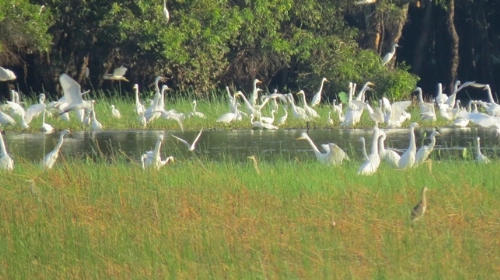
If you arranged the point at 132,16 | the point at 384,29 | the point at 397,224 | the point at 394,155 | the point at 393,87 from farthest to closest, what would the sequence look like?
1. the point at 384,29
2. the point at 393,87
3. the point at 132,16
4. the point at 394,155
5. the point at 397,224

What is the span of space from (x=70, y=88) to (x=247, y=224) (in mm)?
5864

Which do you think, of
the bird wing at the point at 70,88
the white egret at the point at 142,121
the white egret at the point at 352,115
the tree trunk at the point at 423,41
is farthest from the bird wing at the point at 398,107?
the tree trunk at the point at 423,41

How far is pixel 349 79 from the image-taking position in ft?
79.6

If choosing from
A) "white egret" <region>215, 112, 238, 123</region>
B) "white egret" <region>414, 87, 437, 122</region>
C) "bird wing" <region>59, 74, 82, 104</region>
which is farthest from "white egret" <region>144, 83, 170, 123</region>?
"white egret" <region>414, 87, 437, 122</region>

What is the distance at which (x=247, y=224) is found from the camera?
7.60 meters

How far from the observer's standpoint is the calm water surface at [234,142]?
1379 cm

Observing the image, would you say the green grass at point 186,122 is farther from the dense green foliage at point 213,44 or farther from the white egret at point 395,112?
the dense green foliage at point 213,44

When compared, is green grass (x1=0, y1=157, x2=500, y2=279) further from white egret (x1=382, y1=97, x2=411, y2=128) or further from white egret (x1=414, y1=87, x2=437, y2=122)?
white egret (x1=414, y1=87, x2=437, y2=122)

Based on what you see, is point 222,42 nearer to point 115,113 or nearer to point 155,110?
point 115,113

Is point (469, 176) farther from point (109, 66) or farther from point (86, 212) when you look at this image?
point (109, 66)

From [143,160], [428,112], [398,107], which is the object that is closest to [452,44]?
[428,112]

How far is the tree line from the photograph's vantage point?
2184 centimetres

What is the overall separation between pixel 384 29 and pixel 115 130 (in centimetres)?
1002

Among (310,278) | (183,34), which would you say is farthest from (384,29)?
(310,278)
